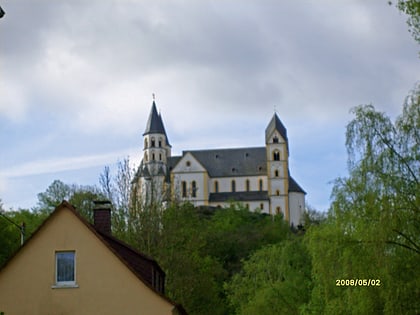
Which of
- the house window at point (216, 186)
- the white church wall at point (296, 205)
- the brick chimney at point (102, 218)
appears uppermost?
the house window at point (216, 186)

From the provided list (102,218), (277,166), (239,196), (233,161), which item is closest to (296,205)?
(277,166)

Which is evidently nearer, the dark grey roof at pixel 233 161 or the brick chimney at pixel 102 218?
the brick chimney at pixel 102 218

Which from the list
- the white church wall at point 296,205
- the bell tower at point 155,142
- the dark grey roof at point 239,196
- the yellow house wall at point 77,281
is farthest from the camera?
the bell tower at point 155,142

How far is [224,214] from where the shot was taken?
122m

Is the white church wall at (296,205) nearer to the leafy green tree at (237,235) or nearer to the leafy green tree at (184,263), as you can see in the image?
the leafy green tree at (237,235)

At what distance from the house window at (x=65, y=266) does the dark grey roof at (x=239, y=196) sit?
125 m

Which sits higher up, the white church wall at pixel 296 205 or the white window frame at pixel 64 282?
the white church wall at pixel 296 205

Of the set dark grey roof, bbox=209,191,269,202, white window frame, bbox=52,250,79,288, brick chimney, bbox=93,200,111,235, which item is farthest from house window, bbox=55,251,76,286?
dark grey roof, bbox=209,191,269,202

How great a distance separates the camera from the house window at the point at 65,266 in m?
24.9

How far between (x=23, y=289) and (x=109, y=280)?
2.53 metres

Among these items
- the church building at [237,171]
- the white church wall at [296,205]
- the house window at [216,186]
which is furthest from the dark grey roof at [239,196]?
the white church wall at [296,205]

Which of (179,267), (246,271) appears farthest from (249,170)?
(179,267)

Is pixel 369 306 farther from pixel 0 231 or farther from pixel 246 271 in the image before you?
pixel 0 231

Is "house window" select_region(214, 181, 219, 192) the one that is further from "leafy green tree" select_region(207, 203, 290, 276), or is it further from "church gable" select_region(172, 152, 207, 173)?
"leafy green tree" select_region(207, 203, 290, 276)
